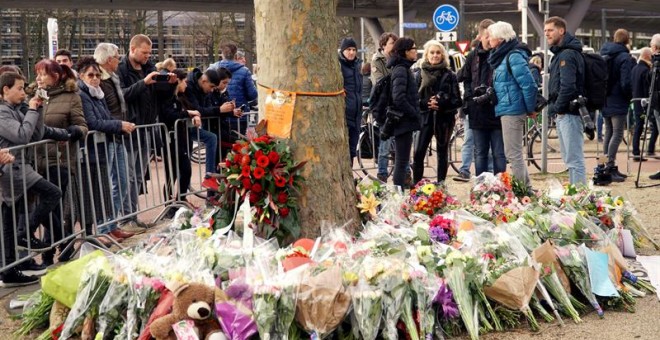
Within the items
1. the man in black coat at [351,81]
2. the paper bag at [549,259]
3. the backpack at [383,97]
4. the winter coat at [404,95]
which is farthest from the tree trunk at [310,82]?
the man in black coat at [351,81]

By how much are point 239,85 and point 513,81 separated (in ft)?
12.8

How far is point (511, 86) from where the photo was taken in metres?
9.66

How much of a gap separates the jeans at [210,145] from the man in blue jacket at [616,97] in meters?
5.38

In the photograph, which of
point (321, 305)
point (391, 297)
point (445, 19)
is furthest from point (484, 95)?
point (445, 19)

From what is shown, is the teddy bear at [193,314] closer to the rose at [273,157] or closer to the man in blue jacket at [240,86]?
the rose at [273,157]

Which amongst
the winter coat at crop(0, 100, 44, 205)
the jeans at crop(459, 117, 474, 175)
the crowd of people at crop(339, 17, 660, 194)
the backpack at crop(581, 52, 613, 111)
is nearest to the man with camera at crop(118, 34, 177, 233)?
the winter coat at crop(0, 100, 44, 205)

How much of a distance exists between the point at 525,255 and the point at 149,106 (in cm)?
493

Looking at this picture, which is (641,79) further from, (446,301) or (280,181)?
(446,301)

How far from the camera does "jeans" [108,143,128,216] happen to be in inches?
332

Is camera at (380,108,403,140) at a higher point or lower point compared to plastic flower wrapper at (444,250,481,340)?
higher

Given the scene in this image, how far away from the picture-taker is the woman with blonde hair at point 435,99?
10.8 metres

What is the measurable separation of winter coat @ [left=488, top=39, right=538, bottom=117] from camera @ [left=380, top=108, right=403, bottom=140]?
1.10 m

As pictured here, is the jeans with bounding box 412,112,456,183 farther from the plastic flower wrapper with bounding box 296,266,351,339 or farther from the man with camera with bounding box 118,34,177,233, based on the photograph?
the plastic flower wrapper with bounding box 296,266,351,339

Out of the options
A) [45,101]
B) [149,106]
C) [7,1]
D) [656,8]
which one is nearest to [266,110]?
[45,101]
